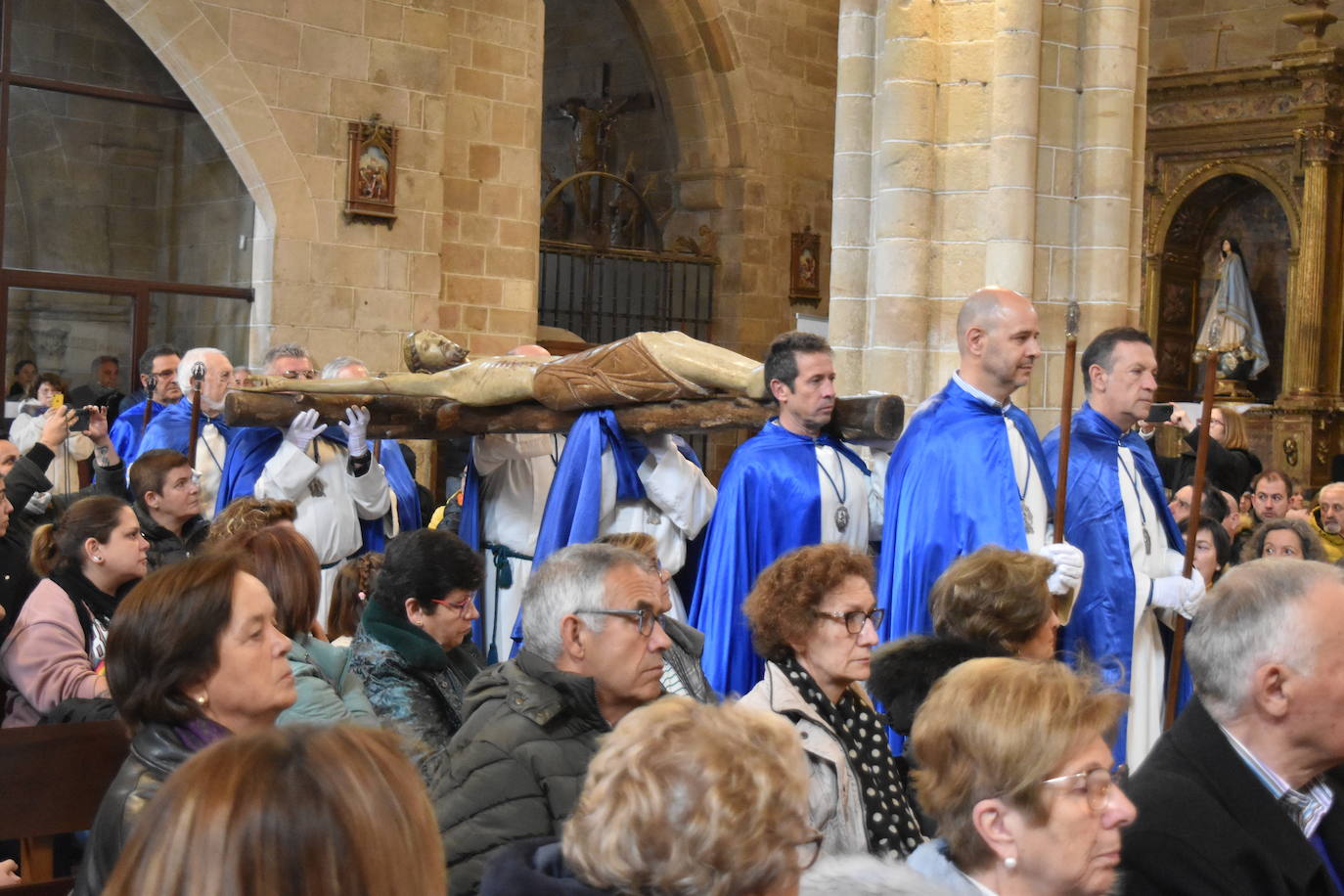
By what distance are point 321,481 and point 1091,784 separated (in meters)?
4.53

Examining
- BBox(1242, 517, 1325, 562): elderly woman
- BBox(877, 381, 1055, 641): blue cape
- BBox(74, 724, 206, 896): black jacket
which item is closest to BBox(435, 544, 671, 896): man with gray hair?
BBox(74, 724, 206, 896): black jacket

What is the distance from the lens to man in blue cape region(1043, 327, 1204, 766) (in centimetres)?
480

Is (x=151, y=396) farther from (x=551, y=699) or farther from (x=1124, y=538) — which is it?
(x=551, y=699)

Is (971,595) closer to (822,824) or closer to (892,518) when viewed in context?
(822,824)

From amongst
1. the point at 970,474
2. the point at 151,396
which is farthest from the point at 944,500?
the point at 151,396

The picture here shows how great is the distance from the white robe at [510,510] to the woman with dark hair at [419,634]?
2.32m

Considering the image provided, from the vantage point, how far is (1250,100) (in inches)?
558

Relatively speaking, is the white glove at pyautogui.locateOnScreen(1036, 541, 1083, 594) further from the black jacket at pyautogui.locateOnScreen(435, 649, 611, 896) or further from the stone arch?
the stone arch

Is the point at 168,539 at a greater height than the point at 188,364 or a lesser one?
lesser

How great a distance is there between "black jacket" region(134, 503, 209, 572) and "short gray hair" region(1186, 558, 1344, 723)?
11.4ft

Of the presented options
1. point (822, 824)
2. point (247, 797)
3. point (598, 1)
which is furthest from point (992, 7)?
point (598, 1)

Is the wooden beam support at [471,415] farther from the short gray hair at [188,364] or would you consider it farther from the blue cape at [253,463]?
Answer: the short gray hair at [188,364]

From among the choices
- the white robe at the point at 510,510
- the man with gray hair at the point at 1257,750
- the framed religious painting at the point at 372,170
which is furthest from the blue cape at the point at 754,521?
the framed religious painting at the point at 372,170

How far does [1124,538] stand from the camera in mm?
4895
